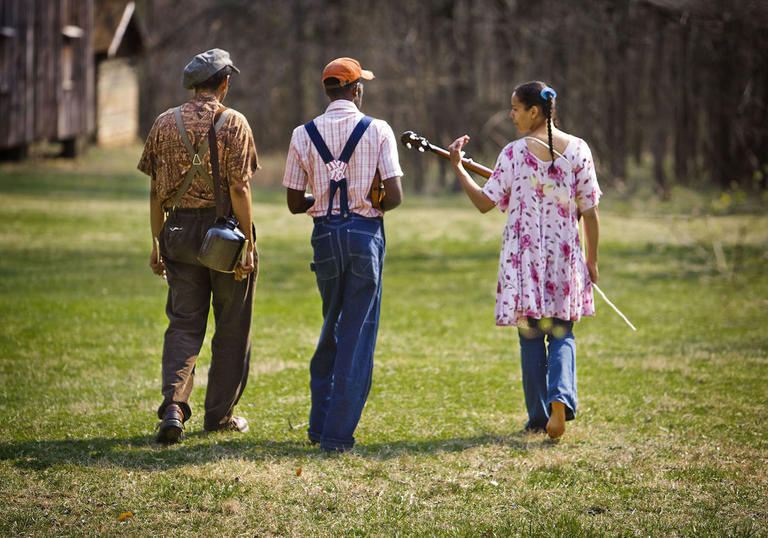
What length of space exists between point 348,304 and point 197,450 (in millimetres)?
1098

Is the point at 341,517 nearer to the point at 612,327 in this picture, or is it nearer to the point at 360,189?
the point at 360,189

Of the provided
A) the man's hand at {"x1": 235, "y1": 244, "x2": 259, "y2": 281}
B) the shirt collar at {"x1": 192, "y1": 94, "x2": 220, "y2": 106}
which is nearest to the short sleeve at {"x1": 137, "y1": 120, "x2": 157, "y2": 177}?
the shirt collar at {"x1": 192, "y1": 94, "x2": 220, "y2": 106}

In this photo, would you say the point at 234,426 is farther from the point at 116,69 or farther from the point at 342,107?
the point at 116,69

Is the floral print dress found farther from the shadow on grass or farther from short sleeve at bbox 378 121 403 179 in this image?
the shadow on grass

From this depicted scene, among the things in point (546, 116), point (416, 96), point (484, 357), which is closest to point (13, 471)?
point (546, 116)

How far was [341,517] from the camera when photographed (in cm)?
405

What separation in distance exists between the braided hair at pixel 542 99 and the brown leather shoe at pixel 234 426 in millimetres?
2233

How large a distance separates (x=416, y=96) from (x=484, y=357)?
14995mm

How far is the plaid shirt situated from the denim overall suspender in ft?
0.06

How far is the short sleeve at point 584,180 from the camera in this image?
199 inches

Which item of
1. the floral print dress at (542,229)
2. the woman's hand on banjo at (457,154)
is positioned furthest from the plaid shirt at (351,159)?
the floral print dress at (542,229)

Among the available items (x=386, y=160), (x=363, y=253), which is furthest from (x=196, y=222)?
(x=386, y=160)

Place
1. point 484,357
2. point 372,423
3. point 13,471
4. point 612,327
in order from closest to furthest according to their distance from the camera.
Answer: point 13,471 < point 372,423 < point 484,357 < point 612,327

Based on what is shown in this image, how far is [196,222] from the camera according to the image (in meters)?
4.89
